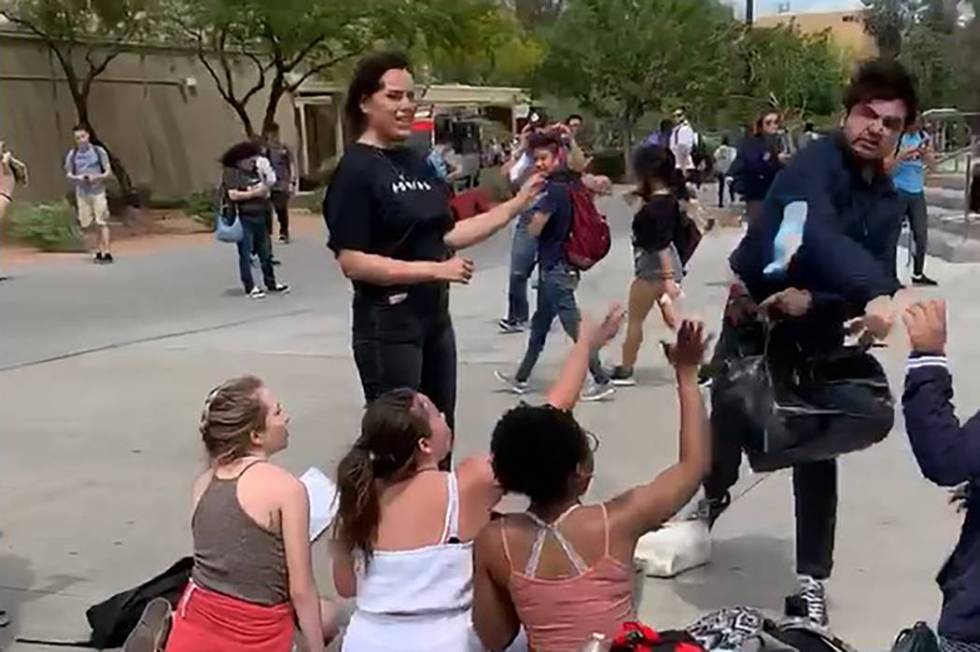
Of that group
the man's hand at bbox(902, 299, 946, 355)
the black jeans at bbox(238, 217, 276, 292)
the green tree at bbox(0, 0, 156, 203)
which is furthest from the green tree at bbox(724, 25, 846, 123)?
the man's hand at bbox(902, 299, 946, 355)

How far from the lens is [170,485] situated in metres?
6.81

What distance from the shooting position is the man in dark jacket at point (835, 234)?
4105mm

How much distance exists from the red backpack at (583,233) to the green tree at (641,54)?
3435 cm

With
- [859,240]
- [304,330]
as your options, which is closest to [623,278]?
[304,330]

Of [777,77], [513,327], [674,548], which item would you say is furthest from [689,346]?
[777,77]

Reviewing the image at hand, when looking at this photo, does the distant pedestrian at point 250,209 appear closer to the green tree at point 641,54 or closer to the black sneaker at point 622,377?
the black sneaker at point 622,377

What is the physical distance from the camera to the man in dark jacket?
162 inches

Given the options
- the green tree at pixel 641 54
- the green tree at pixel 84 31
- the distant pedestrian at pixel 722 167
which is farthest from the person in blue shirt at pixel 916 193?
the green tree at pixel 641 54

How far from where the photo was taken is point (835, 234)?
13.5 ft

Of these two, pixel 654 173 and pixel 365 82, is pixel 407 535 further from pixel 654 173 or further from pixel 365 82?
pixel 654 173

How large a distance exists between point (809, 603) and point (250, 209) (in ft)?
35.6

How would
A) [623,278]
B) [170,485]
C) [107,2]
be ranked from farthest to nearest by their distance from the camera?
[107,2]
[623,278]
[170,485]

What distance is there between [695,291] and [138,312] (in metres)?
5.05

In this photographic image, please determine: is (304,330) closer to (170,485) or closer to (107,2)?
(170,485)
